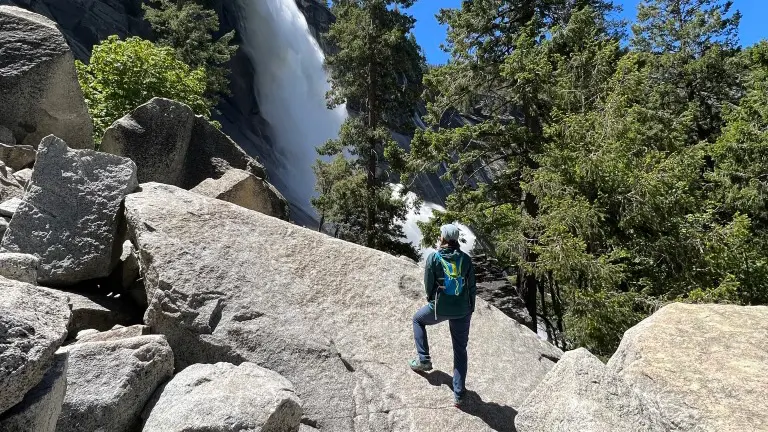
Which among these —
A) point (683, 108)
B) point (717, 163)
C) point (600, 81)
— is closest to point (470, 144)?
point (600, 81)

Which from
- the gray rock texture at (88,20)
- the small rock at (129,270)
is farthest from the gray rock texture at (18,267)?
the gray rock texture at (88,20)

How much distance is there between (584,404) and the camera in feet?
16.2

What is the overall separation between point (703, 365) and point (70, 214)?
701 cm

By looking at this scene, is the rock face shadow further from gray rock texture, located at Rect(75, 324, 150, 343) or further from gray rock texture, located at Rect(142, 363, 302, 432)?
gray rock texture, located at Rect(75, 324, 150, 343)

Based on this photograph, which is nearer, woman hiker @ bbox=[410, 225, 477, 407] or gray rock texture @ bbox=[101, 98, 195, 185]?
woman hiker @ bbox=[410, 225, 477, 407]

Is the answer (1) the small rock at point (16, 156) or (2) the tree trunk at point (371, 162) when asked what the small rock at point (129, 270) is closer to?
(1) the small rock at point (16, 156)

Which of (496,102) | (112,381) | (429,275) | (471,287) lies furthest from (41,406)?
(496,102)

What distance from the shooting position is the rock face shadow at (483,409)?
19.4 feet

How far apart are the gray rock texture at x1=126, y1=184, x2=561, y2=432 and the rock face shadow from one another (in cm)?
1

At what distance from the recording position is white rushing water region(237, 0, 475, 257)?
4456 centimetres

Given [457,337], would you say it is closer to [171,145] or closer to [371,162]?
[171,145]

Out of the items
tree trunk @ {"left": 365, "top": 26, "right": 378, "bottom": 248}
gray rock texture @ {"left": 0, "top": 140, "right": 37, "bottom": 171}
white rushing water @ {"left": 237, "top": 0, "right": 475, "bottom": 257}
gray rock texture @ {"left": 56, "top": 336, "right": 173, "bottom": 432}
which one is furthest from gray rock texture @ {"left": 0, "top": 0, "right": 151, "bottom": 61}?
gray rock texture @ {"left": 56, "top": 336, "right": 173, "bottom": 432}

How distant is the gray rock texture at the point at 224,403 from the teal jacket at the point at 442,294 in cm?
173

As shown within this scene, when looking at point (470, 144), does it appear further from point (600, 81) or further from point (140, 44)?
point (140, 44)
